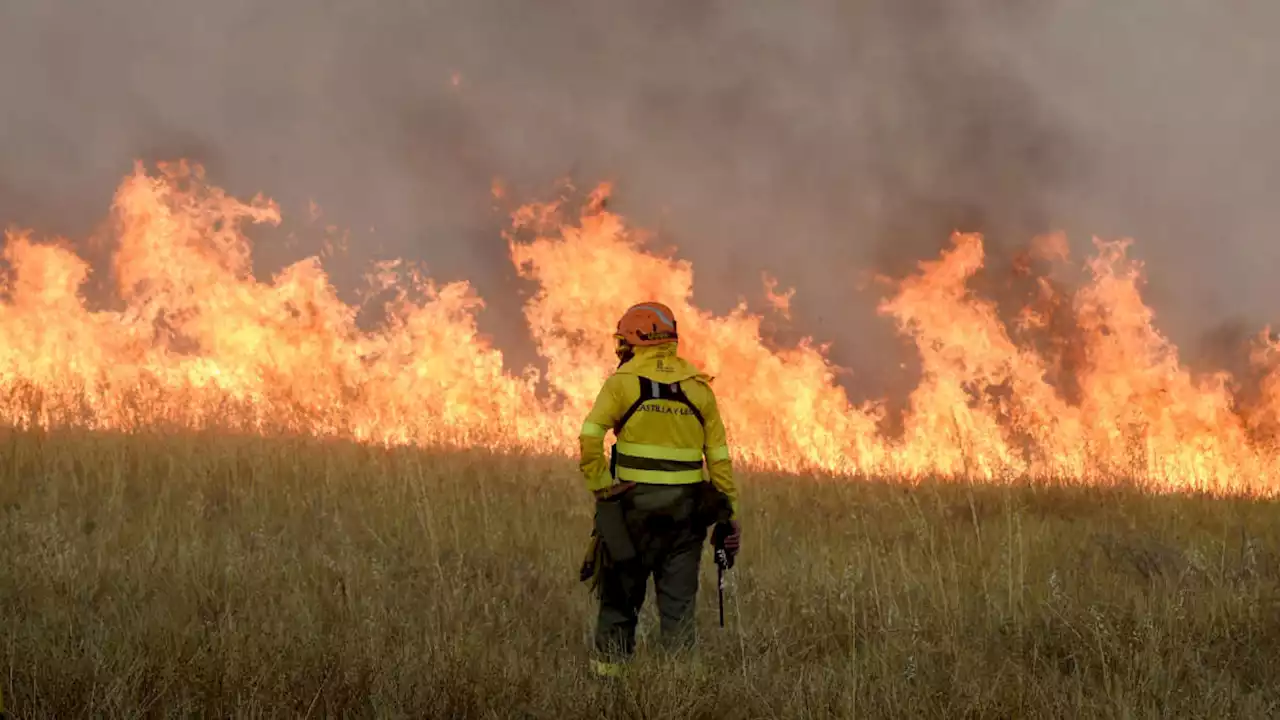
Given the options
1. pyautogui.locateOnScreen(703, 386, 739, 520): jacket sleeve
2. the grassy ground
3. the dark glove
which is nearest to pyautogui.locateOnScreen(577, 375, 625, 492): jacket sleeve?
pyautogui.locateOnScreen(703, 386, 739, 520): jacket sleeve

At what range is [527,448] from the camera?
1346 centimetres

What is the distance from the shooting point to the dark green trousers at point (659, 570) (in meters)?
5.43

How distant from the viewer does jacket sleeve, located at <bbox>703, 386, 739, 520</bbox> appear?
550 centimetres

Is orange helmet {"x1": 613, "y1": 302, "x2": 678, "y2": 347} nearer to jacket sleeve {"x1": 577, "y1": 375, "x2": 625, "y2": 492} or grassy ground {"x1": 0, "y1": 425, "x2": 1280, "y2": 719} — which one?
jacket sleeve {"x1": 577, "y1": 375, "x2": 625, "y2": 492}

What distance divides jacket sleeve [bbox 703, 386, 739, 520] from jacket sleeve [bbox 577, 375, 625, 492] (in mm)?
476

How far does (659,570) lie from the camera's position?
5.58 metres

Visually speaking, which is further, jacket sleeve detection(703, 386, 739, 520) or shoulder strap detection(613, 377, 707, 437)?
jacket sleeve detection(703, 386, 739, 520)

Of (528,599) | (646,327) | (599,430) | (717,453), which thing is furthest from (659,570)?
(528,599)

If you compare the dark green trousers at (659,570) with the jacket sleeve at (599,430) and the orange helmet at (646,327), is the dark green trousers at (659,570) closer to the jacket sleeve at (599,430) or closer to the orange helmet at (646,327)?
the jacket sleeve at (599,430)

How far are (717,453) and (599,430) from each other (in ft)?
2.09

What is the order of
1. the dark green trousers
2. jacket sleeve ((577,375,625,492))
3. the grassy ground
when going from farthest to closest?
the dark green trousers
jacket sleeve ((577,375,625,492))
the grassy ground

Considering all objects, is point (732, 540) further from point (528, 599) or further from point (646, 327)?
point (528, 599)

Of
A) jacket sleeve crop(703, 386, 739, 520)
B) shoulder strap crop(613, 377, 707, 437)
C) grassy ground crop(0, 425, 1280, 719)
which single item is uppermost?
shoulder strap crop(613, 377, 707, 437)

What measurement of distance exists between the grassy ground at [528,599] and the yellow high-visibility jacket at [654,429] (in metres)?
0.92
